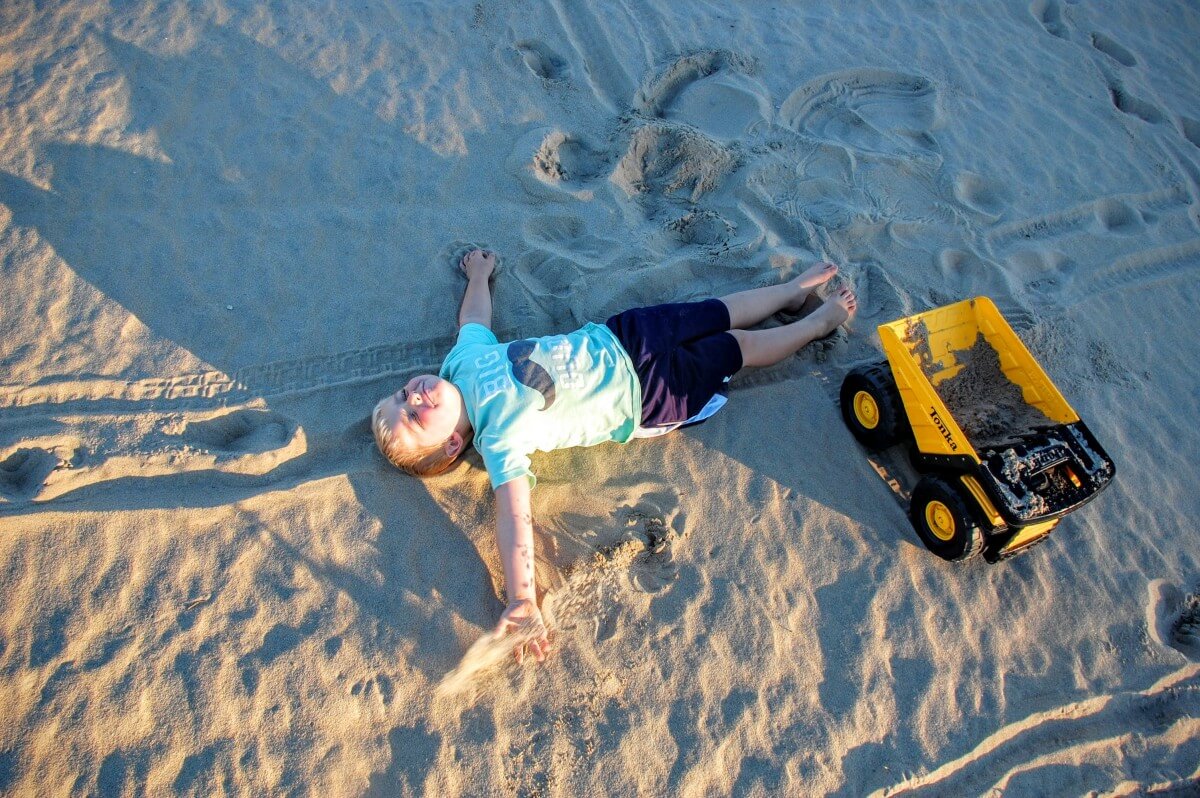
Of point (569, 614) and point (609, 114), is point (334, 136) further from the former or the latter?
point (569, 614)

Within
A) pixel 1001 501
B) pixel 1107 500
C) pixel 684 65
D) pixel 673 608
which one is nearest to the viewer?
pixel 1001 501

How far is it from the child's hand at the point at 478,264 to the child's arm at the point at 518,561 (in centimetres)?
119

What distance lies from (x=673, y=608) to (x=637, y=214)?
214 cm

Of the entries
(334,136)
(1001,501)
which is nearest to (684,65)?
(334,136)

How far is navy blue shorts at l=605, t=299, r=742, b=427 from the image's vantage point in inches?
121

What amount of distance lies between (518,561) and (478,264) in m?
1.57

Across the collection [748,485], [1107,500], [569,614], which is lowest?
[569,614]

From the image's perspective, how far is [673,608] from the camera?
2.77 m

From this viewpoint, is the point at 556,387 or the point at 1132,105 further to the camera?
the point at 1132,105

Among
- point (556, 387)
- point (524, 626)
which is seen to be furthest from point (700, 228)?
point (524, 626)

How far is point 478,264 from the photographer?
3502mm

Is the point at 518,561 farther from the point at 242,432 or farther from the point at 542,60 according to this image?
the point at 542,60

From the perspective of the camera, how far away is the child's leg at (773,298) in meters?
3.38

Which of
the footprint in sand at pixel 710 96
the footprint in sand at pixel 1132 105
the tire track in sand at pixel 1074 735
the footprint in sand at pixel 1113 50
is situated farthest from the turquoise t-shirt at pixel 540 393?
the footprint in sand at pixel 1113 50
